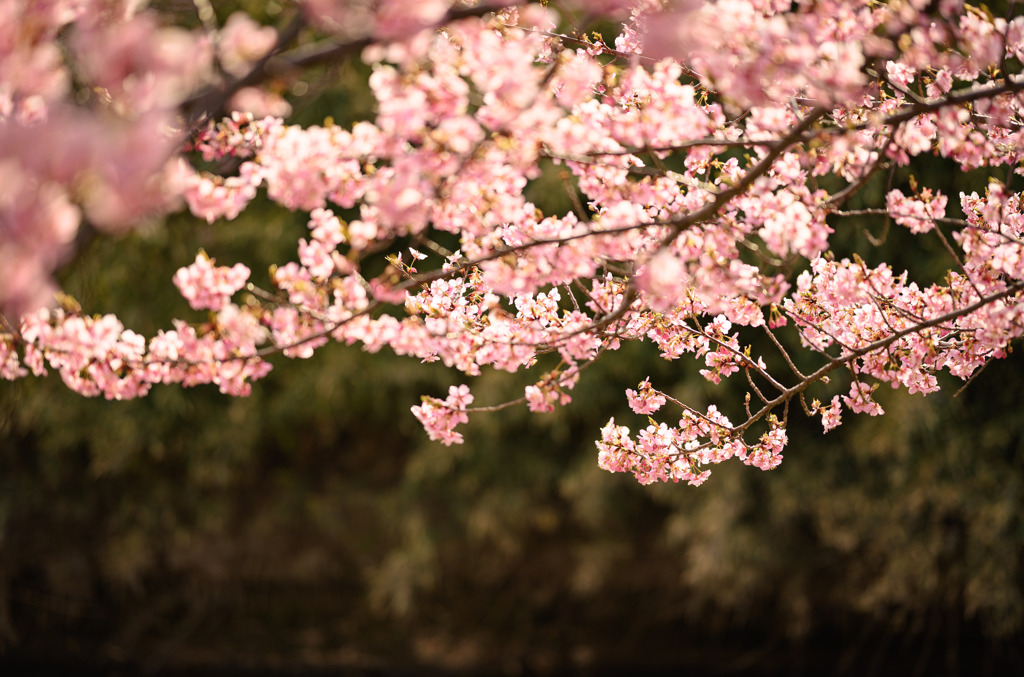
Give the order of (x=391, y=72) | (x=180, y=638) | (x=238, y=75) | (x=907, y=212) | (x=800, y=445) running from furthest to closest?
(x=180, y=638) < (x=800, y=445) < (x=907, y=212) < (x=391, y=72) < (x=238, y=75)

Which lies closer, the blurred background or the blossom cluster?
the blossom cluster

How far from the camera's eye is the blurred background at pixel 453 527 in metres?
4.34

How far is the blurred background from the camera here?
4.34 m

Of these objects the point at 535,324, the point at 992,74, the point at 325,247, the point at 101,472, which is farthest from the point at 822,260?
the point at 101,472

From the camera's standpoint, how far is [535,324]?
179cm

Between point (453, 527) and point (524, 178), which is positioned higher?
point (524, 178)

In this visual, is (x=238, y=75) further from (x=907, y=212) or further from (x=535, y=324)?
(x=907, y=212)

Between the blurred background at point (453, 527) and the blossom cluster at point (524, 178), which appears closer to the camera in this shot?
the blossom cluster at point (524, 178)

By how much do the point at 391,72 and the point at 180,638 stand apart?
5.19 meters

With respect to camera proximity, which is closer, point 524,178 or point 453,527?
point 524,178

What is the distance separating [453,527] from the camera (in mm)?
5199

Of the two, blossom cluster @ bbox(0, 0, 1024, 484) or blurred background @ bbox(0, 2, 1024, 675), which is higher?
blossom cluster @ bbox(0, 0, 1024, 484)

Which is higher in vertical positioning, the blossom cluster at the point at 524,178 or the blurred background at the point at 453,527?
the blossom cluster at the point at 524,178

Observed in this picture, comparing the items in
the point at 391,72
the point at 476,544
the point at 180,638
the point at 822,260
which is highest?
the point at 391,72
